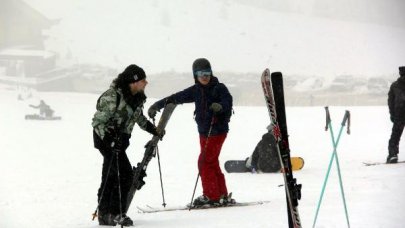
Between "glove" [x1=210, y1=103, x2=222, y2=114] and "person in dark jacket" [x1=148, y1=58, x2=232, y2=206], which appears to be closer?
"glove" [x1=210, y1=103, x2=222, y2=114]

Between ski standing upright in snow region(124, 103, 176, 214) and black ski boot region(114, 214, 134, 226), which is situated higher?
ski standing upright in snow region(124, 103, 176, 214)

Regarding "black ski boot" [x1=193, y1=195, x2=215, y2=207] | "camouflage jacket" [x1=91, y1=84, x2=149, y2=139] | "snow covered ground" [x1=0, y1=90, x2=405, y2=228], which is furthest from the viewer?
"black ski boot" [x1=193, y1=195, x2=215, y2=207]

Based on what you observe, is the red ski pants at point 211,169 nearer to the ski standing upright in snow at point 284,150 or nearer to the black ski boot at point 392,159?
the ski standing upright in snow at point 284,150

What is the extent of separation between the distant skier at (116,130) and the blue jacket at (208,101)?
0.99 metres

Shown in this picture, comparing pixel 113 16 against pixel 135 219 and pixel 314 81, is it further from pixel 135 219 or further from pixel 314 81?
pixel 135 219

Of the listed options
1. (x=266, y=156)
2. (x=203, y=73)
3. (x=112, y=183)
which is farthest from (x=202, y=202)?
(x=266, y=156)

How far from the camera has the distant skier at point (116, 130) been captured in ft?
14.8

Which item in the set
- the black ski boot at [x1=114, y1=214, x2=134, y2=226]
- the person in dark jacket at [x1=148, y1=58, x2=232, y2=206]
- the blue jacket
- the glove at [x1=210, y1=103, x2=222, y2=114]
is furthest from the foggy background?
the black ski boot at [x1=114, y1=214, x2=134, y2=226]

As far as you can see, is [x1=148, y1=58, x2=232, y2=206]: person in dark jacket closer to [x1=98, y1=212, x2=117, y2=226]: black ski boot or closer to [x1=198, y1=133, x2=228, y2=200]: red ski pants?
[x1=198, y1=133, x2=228, y2=200]: red ski pants

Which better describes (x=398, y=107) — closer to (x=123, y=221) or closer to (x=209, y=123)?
(x=209, y=123)

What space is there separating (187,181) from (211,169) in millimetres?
2686

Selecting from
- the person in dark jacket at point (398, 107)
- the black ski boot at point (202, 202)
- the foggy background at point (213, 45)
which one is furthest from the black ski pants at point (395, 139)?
the foggy background at point (213, 45)

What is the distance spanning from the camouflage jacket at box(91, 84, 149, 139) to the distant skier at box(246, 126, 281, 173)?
3.95 meters

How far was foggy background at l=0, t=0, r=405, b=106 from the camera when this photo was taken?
5162 cm
